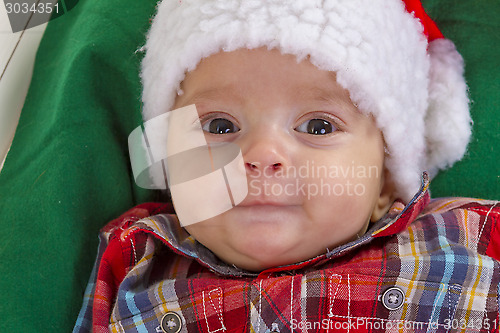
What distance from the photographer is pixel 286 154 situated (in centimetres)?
100

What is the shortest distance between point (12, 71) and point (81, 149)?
23cm

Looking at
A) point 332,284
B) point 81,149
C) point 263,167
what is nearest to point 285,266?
point 332,284

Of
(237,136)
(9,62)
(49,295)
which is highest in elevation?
(9,62)

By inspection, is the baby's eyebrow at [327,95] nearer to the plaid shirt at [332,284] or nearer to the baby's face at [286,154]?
the baby's face at [286,154]

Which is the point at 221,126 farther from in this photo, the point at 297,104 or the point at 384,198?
the point at 384,198

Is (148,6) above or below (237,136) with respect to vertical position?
above

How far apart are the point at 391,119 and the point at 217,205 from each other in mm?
347

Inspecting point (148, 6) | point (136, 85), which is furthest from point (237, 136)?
point (148, 6)

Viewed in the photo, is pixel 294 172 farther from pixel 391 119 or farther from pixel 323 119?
pixel 391 119

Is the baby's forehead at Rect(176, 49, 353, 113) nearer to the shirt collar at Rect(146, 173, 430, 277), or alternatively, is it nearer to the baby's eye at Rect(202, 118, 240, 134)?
the baby's eye at Rect(202, 118, 240, 134)

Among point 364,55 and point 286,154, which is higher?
point 364,55

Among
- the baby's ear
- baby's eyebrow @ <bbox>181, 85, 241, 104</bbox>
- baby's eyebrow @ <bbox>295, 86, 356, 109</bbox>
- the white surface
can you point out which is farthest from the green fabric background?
baby's eyebrow @ <bbox>295, 86, 356, 109</bbox>

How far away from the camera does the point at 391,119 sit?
107 centimetres

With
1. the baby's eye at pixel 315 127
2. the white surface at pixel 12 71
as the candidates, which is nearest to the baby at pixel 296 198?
the baby's eye at pixel 315 127
